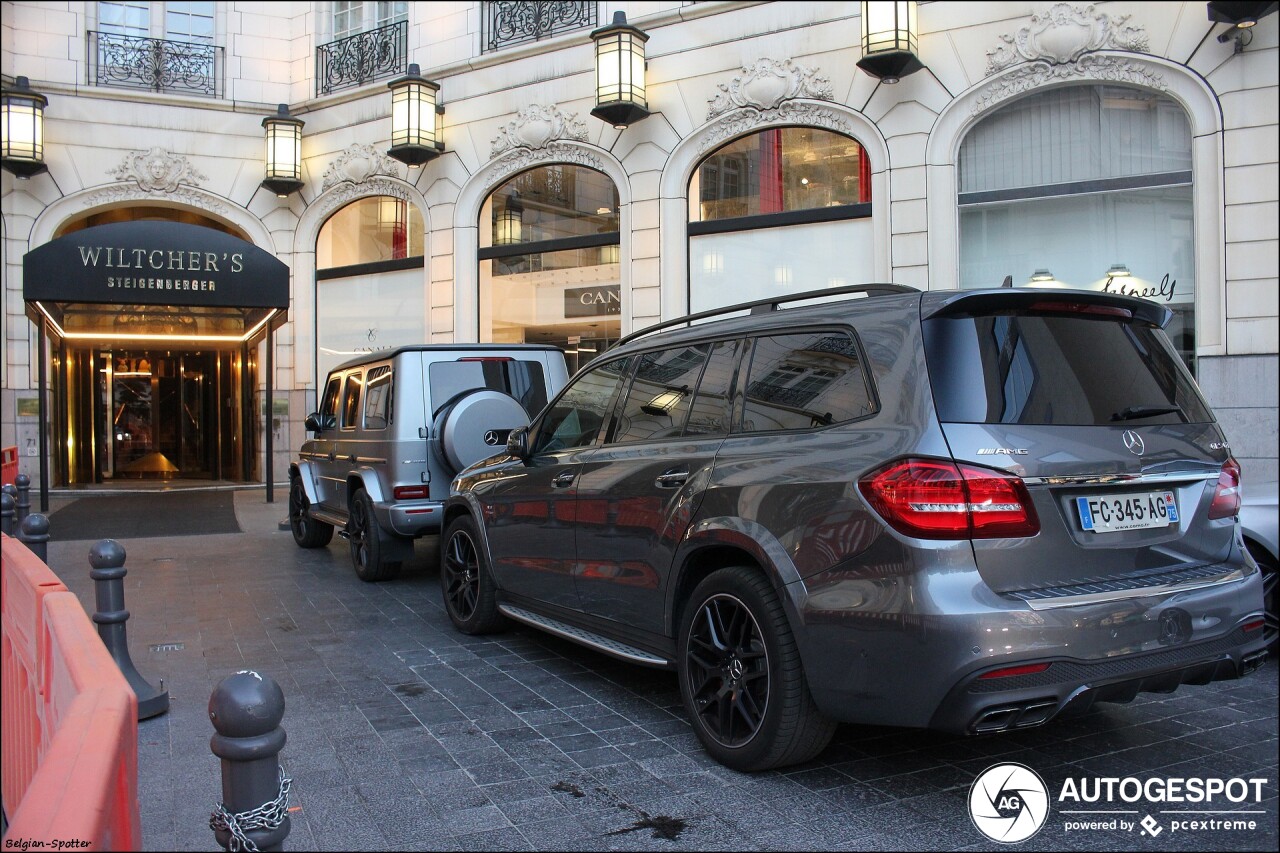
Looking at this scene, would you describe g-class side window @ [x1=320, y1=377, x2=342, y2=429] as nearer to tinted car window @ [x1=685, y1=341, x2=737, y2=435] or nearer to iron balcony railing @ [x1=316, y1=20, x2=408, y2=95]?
tinted car window @ [x1=685, y1=341, x2=737, y2=435]

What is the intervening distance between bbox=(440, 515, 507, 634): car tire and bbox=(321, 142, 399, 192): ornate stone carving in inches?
453

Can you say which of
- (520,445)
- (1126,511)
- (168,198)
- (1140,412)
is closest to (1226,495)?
(1140,412)

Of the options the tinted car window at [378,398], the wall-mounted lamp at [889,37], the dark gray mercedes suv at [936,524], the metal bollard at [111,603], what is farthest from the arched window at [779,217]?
the metal bollard at [111,603]

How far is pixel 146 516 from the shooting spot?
1370cm

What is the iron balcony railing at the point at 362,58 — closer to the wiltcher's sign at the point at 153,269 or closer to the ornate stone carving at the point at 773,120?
the wiltcher's sign at the point at 153,269

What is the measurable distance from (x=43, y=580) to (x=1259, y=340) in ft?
35.4

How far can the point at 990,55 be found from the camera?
1148 cm

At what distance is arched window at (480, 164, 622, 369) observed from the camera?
47.9 ft

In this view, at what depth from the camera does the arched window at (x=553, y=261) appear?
14586 mm

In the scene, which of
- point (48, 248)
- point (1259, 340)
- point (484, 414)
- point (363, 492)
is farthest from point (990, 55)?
point (48, 248)

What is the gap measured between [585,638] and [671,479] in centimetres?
110

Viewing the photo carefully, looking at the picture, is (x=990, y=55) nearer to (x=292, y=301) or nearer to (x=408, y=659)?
(x=408, y=659)

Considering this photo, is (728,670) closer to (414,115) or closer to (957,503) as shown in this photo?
(957,503)

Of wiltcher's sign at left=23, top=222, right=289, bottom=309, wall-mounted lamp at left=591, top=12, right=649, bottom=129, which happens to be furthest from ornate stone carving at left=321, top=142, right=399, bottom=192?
wall-mounted lamp at left=591, top=12, right=649, bottom=129
